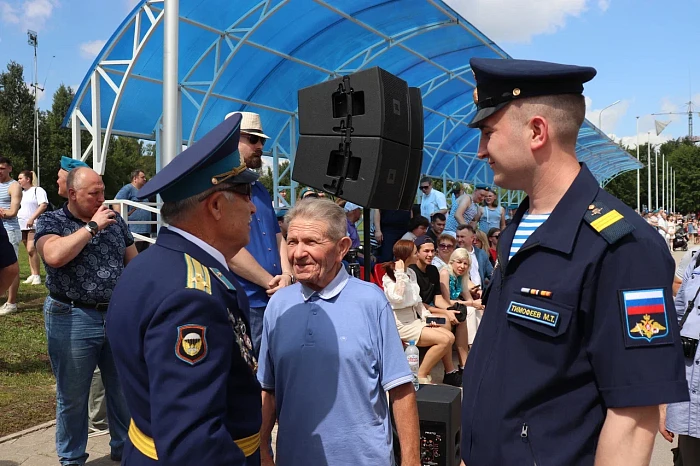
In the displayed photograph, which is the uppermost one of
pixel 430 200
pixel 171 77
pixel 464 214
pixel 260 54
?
pixel 260 54

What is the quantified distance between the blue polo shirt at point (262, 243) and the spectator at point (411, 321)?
9.91 feet

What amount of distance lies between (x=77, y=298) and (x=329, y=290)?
6.56ft

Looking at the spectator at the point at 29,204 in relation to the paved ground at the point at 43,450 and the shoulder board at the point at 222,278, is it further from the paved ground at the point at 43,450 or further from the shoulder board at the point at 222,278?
the shoulder board at the point at 222,278

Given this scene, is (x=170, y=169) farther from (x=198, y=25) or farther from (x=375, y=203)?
(x=198, y=25)

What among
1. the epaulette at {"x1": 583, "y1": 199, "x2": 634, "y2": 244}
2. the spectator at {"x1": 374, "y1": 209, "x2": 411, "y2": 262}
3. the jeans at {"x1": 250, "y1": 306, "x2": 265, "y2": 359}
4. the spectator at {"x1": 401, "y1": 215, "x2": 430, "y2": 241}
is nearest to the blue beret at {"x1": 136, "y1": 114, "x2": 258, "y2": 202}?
the epaulette at {"x1": 583, "y1": 199, "x2": 634, "y2": 244}

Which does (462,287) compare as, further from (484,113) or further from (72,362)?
(484,113)

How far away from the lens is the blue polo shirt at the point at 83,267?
13.0ft

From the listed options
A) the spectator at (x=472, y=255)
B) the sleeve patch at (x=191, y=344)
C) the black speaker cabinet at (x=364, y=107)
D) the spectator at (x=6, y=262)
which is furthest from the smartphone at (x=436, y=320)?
the sleeve patch at (x=191, y=344)

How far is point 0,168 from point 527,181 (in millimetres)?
9254

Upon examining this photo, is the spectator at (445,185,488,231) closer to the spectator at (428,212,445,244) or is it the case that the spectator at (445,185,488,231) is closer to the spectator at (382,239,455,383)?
the spectator at (428,212,445,244)

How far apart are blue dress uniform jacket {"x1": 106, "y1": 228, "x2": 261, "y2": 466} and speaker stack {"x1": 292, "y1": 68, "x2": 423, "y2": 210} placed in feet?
8.71

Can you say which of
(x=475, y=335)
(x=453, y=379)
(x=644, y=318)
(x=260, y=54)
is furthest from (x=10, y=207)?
(x=644, y=318)

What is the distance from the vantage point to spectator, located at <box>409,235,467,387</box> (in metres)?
7.82

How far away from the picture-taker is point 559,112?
68.0 inches
